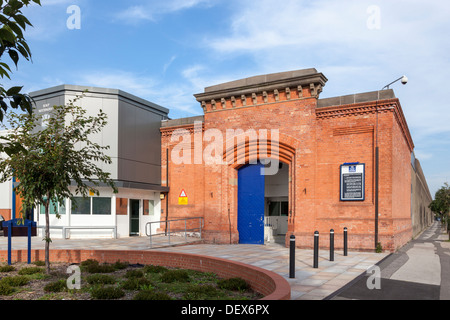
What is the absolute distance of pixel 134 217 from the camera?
2081cm

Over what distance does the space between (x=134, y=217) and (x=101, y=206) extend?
2.24 metres

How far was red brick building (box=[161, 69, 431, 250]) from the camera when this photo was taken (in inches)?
588

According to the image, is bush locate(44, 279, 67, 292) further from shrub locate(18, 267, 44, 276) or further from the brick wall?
the brick wall

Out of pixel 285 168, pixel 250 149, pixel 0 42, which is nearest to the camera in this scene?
pixel 0 42

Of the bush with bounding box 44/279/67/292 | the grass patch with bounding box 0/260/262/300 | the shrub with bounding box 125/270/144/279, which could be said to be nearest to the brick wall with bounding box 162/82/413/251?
the grass patch with bounding box 0/260/262/300

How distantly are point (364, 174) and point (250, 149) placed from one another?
5181 mm

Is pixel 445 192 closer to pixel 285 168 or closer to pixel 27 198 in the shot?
pixel 285 168

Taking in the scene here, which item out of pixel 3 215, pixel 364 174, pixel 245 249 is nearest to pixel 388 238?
Answer: pixel 364 174

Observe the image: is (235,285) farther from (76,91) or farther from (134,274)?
(76,91)

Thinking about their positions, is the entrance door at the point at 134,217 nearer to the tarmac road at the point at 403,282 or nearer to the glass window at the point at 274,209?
the glass window at the point at 274,209

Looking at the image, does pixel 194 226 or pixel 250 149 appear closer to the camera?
pixel 250 149

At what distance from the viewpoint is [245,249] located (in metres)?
15.5

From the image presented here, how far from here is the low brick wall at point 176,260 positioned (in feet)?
24.7

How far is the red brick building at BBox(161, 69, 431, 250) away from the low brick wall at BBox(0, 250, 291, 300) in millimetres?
6779
